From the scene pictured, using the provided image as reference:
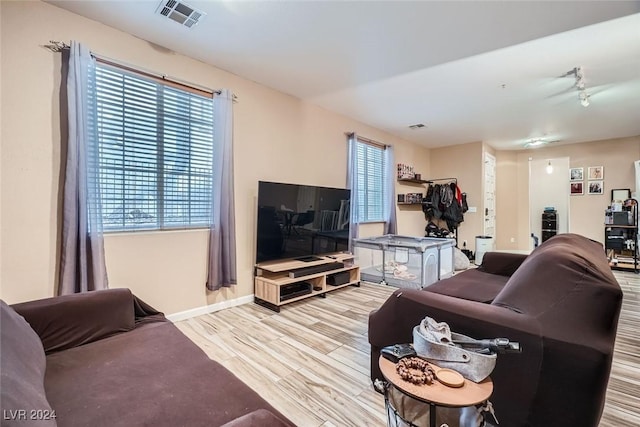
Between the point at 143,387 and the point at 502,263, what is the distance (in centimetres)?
319

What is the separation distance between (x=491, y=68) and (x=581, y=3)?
958 millimetres

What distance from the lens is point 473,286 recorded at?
2.49 metres

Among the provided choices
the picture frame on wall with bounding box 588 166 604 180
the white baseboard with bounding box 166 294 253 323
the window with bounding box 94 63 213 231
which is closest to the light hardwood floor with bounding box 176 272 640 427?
the white baseboard with bounding box 166 294 253 323

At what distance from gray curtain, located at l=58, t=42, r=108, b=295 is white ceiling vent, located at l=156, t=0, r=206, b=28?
67cm

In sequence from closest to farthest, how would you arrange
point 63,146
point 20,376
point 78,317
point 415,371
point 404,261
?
point 20,376
point 415,371
point 78,317
point 63,146
point 404,261

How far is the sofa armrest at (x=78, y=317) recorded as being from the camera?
145 cm

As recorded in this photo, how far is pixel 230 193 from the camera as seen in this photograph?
3.01 m

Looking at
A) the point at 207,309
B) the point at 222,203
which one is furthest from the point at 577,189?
the point at 207,309

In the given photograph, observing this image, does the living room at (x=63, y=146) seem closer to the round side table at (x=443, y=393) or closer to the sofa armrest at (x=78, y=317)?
the sofa armrest at (x=78, y=317)

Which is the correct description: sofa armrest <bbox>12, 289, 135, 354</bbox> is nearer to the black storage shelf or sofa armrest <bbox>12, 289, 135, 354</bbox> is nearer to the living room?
the living room

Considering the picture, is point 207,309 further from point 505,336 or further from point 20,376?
point 505,336

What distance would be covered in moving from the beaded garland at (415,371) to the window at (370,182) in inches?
145

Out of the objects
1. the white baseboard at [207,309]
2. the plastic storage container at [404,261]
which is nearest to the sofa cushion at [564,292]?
the plastic storage container at [404,261]

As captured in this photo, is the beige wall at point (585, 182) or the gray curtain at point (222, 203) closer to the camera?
the gray curtain at point (222, 203)
